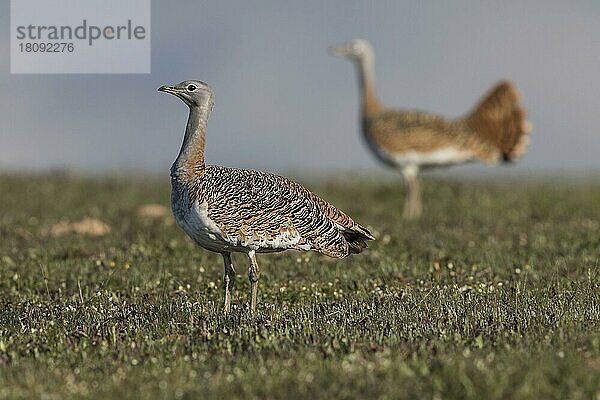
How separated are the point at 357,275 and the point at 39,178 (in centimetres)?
1300

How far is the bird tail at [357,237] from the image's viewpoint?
9.46m

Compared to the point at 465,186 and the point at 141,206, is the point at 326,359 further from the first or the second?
the point at 465,186

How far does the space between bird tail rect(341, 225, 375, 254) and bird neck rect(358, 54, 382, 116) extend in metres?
10.3

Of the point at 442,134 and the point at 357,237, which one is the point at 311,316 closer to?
the point at 357,237

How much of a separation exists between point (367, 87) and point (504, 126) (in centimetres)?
300

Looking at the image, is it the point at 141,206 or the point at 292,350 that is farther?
the point at 141,206

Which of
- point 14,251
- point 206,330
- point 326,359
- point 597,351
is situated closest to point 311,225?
point 206,330

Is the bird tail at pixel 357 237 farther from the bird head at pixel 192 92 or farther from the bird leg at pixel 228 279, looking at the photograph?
the bird head at pixel 192 92

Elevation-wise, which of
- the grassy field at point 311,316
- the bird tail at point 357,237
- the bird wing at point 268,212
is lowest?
the grassy field at point 311,316

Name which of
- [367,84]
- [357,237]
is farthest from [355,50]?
[357,237]

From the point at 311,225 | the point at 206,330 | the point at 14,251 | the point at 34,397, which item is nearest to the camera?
the point at 34,397

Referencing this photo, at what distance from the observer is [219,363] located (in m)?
6.72

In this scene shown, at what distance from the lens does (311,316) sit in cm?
834

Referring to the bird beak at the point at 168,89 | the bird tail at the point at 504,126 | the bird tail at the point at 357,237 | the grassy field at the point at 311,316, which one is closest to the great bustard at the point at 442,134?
the bird tail at the point at 504,126
